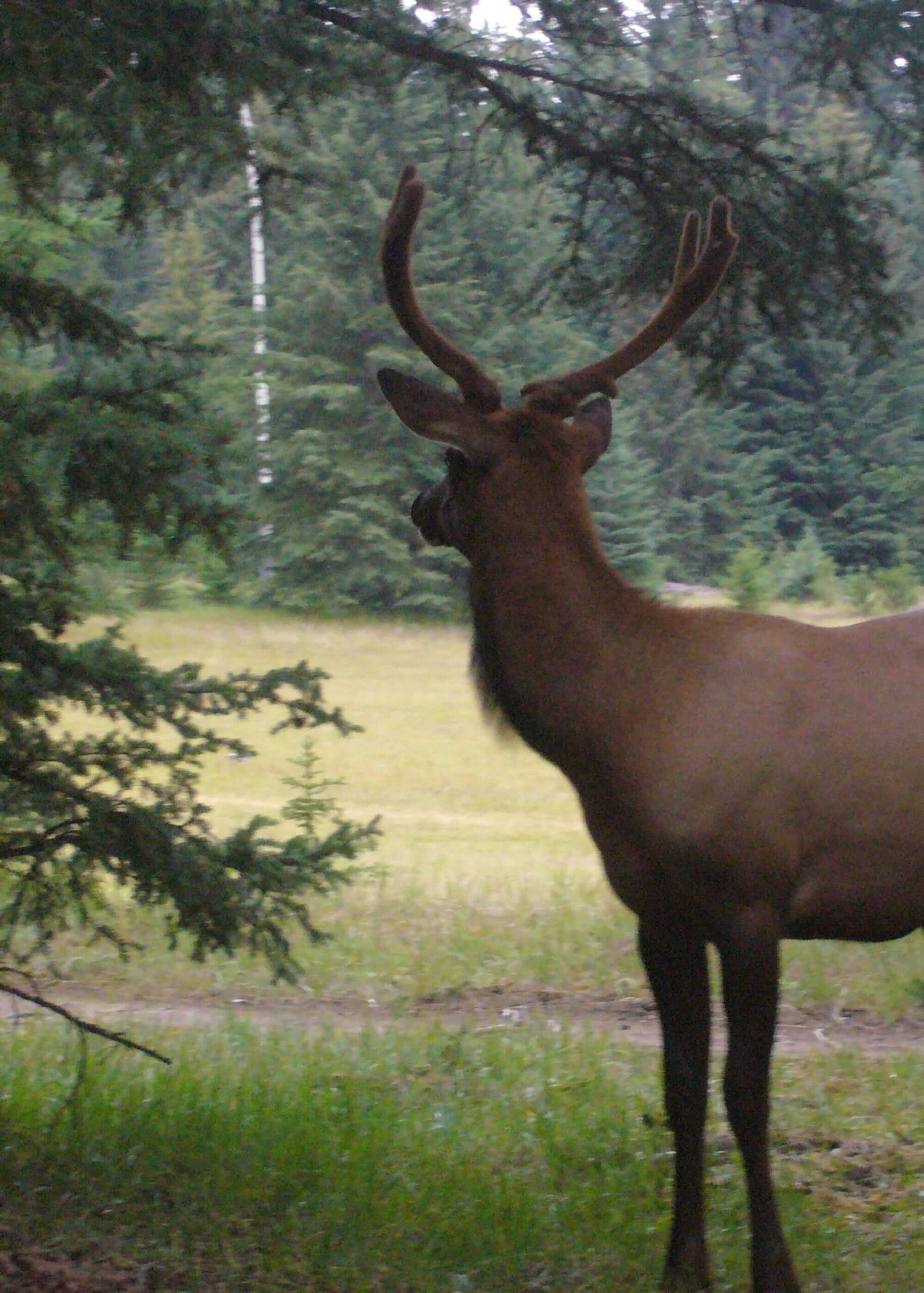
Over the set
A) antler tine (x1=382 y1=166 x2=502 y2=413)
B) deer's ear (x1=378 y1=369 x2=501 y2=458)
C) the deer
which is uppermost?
antler tine (x1=382 y1=166 x2=502 y2=413)

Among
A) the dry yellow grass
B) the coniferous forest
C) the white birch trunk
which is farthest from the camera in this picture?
the dry yellow grass

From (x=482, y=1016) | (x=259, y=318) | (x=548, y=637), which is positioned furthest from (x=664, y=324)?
(x=259, y=318)

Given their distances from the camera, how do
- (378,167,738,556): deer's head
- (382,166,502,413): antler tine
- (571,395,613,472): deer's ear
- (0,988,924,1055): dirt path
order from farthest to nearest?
(0,988,924,1055): dirt path
(571,395,613,472): deer's ear
(382,166,502,413): antler tine
(378,167,738,556): deer's head

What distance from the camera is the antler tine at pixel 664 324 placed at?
11.9 feet

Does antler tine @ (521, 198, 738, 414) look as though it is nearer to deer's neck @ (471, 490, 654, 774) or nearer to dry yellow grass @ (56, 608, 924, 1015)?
deer's neck @ (471, 490, 654, 774)

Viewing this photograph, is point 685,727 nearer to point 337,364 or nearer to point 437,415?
point 437,415

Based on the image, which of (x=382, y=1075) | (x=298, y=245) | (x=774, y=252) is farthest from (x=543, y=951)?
(x=298, y=245)

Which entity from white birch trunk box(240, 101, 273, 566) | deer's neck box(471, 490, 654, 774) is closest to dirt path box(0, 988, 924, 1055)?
white birch trunk box(240, 101, 273, 566)

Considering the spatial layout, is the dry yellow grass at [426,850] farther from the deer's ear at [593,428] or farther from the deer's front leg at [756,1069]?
the deer's ear at [593,428]

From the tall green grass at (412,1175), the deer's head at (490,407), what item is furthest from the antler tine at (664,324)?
the tall green grass at (412,1175)

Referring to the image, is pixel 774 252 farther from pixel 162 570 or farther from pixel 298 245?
pixel 298 245

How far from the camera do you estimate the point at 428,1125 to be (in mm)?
4902

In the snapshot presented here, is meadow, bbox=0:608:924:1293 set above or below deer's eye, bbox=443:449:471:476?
below

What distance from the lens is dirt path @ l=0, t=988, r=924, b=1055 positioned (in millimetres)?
6773
